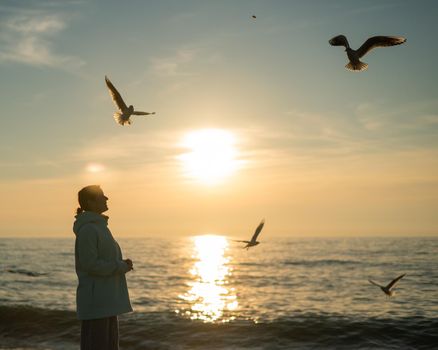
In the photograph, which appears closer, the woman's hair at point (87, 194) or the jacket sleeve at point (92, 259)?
the jacket sleeve at point (92, 259)

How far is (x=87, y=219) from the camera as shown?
573 centimetres

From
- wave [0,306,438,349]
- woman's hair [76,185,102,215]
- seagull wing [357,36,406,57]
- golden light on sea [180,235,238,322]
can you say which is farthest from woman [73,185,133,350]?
golden light on sea [180,235,238,322]

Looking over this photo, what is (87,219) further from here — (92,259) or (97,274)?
(97,274)

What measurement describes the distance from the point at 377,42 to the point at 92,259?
20.2 ft

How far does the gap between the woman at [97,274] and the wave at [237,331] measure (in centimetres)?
841

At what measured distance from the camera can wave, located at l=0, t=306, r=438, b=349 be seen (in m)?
14.2

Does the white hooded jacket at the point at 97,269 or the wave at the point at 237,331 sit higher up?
the white hooded jacket at the point at 97,269

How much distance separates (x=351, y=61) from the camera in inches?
362

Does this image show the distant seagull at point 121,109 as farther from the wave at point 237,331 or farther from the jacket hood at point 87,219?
the wave at point 237,331

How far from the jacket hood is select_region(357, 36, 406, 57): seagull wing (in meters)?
5.57

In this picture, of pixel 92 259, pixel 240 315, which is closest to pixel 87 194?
pixel 92 259

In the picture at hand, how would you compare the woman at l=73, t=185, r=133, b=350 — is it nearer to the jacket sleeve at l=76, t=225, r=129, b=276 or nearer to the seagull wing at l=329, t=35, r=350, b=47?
the jacket sleeve at l=76, t=225, r=129, b=276

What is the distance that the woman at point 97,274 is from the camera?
5.61m

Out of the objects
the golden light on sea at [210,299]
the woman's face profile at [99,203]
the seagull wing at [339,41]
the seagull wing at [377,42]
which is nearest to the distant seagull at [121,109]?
the seagull wing at [339,41]
